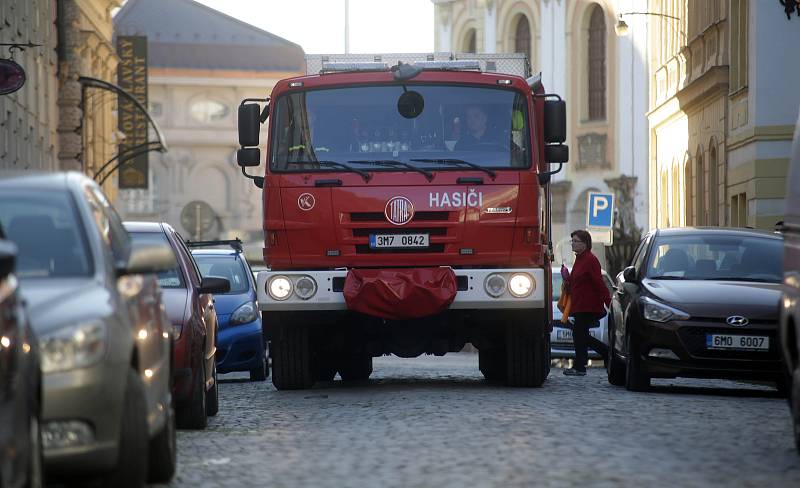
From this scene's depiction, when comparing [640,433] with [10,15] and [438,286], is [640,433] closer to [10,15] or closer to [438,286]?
[438,286]

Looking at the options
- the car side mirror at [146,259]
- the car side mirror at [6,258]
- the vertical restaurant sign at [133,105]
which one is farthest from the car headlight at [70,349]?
the vertical restaurant sign at [133,105]

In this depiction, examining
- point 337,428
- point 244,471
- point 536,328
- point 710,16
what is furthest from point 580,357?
point 710,16

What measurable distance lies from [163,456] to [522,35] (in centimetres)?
6035

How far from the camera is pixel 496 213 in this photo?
16.0m

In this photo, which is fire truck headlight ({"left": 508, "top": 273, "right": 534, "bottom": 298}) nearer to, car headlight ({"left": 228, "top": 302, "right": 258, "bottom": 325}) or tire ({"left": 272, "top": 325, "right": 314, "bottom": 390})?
tire ({"left": 272, "top": 325, "right": 314, "bottom": 390})

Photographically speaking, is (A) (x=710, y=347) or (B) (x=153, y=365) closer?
(B) (x=153, y=365)

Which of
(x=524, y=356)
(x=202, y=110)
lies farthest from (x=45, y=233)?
(x=202, y=110)

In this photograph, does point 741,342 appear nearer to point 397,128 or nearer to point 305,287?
point 397,128

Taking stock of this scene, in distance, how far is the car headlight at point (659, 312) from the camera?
16828mm

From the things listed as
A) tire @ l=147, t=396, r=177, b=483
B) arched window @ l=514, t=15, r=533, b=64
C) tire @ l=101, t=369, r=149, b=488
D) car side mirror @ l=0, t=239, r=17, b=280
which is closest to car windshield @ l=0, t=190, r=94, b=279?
tire @ l=101, t=369, r=149, b=488

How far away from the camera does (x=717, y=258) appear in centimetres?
1817

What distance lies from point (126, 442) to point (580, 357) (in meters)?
13.9

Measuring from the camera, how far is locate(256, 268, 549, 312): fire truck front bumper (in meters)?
16.2

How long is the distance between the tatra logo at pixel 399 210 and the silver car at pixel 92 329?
634cm
